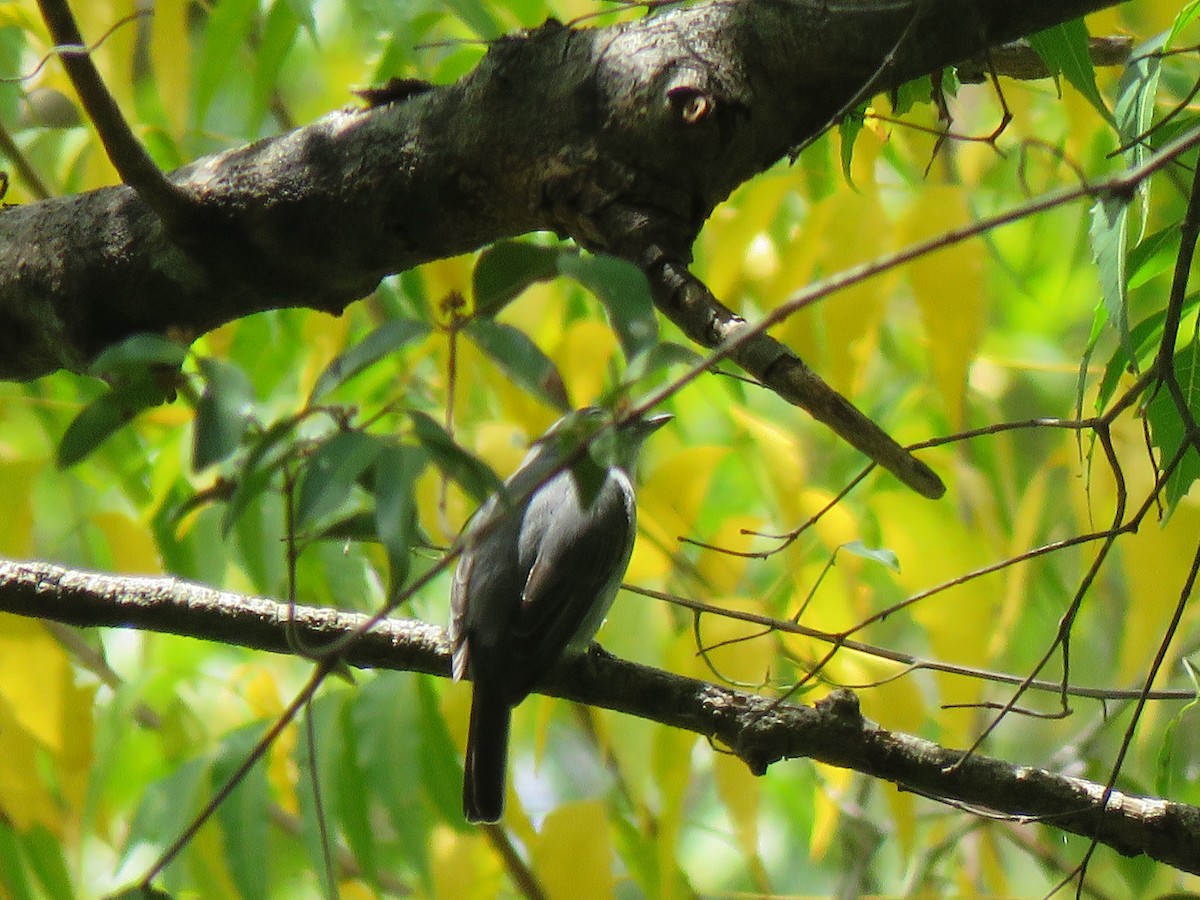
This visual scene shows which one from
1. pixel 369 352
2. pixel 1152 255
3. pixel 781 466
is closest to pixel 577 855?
pixel 781 466

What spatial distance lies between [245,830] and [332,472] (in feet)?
5.13

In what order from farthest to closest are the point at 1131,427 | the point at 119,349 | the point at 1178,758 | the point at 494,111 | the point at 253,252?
the point at 1131,427
the point at 1178,758
the point at 253,252
the point at 494,111
the point at 119,349

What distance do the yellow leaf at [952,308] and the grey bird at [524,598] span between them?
638 millimetres

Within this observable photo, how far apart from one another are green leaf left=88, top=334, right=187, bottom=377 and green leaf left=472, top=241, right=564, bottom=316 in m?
0.31

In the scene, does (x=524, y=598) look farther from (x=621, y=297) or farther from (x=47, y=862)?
(x=621, y=297)

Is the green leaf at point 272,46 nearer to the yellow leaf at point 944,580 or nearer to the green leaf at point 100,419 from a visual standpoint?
the green leaf at point 100,419

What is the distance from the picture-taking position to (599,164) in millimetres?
1638

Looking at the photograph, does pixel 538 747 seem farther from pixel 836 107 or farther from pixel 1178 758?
pixel 836 107

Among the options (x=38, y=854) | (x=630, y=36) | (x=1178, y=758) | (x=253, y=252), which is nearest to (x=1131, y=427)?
(x=1178, y=758)

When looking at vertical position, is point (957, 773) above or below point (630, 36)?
below

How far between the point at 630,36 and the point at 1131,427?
5.96 ft

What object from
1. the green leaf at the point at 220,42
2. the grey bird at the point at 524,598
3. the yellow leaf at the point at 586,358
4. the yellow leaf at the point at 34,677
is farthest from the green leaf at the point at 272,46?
the yellow leaf at the point at 34,677

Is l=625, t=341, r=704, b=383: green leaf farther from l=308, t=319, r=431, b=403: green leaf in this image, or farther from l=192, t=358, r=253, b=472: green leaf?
l=192, t=358, r=253, b=472: green leaf

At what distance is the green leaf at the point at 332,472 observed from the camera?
3.63 feet
